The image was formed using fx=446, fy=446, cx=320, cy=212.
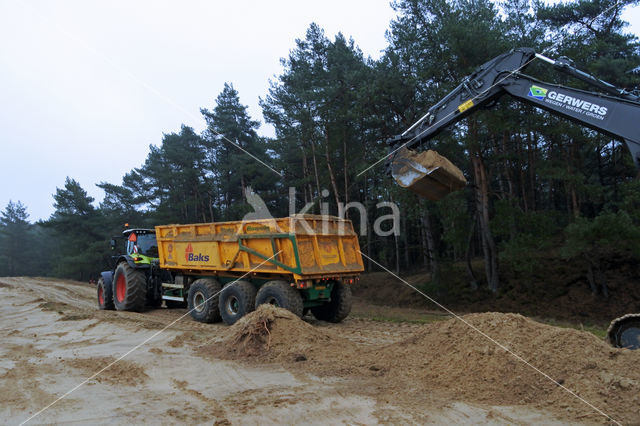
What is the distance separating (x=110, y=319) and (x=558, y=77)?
674 inches

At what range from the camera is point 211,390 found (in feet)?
16.6

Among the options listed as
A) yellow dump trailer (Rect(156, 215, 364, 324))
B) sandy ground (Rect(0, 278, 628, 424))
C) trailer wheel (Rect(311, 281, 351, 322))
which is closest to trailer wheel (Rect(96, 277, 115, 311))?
yellow dump trailer (Rect(156, 215, 364, 324))

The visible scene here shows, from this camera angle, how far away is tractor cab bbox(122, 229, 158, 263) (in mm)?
13039

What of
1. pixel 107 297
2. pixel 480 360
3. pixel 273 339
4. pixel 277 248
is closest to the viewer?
pixel 480 360

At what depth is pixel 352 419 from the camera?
4.07m

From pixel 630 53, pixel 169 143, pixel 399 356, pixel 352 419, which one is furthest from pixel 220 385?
pixel 169 143

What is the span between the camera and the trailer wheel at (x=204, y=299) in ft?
34.5

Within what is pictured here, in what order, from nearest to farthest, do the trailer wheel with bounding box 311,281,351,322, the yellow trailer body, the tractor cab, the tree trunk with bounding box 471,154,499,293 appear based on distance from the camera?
the yellow trailer body, the trailer wheel with bounding box 311,281,351,322, the tractor cab, the tree trunk with bounding box 471,154,499,293

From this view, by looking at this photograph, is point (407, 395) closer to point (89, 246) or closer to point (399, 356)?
point (399, 356)

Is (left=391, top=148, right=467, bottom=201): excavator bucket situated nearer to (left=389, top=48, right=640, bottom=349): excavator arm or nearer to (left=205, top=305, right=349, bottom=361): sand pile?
(left=389, top=48, right=640, bottom=349): excavator arm

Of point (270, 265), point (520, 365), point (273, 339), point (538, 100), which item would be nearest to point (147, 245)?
point (270, 265)

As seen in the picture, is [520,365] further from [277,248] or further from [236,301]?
[236,301]

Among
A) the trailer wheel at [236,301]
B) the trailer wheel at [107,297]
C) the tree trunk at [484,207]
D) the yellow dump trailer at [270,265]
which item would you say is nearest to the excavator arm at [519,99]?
the yellow dump trailer at [270,265]

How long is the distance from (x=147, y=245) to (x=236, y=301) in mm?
4738
